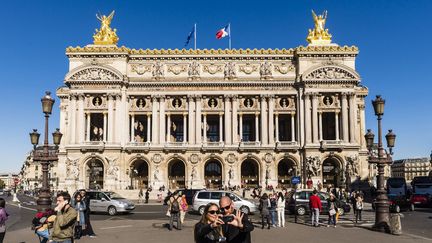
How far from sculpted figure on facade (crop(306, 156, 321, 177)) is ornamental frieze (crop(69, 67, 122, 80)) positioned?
2816 cm

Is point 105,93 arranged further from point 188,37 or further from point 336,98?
point 336,98

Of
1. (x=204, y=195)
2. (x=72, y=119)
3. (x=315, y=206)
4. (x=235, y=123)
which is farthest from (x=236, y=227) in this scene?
(x=72, y=119)

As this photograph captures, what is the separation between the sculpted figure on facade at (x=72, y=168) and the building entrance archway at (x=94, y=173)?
5.34 feet

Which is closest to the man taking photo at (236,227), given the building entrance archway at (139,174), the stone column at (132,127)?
the building entrance archway at (139,174)

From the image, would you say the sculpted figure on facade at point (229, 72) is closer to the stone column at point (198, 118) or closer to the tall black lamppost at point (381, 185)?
the stone column at point (198, 118)

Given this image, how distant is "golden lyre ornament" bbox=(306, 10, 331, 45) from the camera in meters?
66.6

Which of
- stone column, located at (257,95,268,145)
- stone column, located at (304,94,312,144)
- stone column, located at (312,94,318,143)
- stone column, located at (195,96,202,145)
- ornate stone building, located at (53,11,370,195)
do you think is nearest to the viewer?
ornate stone building, located at (53,11,370,195)

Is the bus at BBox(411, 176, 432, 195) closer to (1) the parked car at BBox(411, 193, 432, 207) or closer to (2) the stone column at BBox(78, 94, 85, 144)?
(1) the parked car at BBox(411, 193, 432, 207)

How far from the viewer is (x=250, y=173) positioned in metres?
66.8

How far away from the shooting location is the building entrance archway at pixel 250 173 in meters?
65.0

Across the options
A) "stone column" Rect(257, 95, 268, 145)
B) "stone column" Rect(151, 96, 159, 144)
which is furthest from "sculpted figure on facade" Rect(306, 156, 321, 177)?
"stone column" Rect(151, 96, 159, 144)

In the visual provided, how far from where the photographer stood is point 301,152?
63.6 meters

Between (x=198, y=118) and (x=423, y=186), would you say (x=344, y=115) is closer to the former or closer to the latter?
(x=423, y=186)

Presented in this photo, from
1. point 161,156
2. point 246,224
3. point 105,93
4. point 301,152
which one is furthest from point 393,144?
point 105,93
